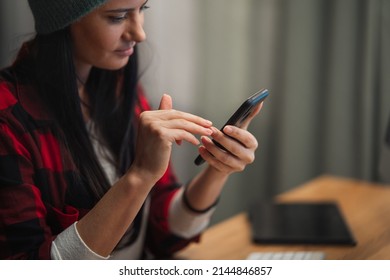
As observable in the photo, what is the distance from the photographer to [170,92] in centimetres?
82

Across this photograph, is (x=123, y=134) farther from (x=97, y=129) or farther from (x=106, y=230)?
(x=106, y=230)

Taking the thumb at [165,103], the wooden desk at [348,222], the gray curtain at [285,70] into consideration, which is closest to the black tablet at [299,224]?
the wooden desk at [348,222]

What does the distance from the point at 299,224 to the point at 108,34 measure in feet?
2.01

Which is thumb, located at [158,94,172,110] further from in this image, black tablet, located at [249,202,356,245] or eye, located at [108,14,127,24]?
black tablet, located at [249,202,356,245]

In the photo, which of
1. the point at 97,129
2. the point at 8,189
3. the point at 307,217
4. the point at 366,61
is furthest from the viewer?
the point at 307,217

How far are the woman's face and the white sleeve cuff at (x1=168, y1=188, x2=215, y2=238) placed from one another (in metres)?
0.36

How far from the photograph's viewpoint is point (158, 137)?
67 cm

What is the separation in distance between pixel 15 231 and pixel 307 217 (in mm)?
665

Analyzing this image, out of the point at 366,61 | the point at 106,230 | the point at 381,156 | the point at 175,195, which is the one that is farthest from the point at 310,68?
the point at 106,230

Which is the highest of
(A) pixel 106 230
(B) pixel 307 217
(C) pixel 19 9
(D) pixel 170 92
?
(C) pixel 19 9

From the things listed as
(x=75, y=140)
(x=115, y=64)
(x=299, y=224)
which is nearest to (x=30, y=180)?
(x=75, y=140)

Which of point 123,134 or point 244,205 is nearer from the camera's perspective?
point 123,134

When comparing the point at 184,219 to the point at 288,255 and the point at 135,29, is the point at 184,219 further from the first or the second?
the point at 135,29

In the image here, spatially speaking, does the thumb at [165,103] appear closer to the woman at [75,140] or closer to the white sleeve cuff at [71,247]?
the woman at [75,140]
